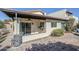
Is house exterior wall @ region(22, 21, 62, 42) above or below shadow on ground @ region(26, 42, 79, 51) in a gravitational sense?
above

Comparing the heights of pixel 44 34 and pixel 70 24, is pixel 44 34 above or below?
below

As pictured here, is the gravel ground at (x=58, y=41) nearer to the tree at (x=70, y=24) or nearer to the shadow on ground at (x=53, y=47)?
the shadow on ground at (x=53, y=47)

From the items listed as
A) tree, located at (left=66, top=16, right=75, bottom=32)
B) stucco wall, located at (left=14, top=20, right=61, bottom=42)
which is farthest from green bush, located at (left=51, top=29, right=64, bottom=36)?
tree, located at (left=66, top=16, right=75, bottom=32)

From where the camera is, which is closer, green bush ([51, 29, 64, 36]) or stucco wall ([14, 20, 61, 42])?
stucco wall ([14, 20, 61, 42])

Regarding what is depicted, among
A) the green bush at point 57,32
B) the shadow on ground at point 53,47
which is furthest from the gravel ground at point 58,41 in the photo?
the green bush at point 57,32

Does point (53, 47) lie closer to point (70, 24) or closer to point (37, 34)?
point (37, 34)

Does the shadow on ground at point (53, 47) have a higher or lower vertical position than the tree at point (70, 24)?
lower

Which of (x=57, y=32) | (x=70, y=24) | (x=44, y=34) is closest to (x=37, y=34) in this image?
(x=44, y=34)

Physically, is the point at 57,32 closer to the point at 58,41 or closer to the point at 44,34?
the point at 58,41

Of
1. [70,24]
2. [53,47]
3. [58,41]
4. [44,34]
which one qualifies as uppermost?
[70,24]

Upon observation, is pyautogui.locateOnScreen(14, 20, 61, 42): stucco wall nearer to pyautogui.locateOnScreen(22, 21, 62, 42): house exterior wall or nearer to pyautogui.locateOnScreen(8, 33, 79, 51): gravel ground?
pyautogui.locateOnScreen(22, 21, 62, 42): house exterior wall
